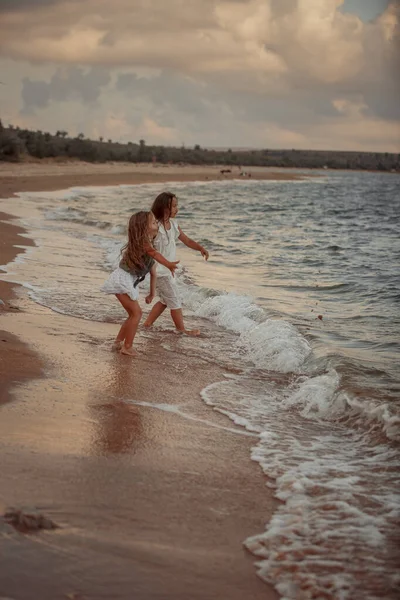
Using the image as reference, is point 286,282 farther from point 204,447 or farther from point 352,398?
point 204,447

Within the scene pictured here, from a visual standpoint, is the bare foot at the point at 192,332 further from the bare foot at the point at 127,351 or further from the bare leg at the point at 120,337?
the bare foot at the point at 127,351

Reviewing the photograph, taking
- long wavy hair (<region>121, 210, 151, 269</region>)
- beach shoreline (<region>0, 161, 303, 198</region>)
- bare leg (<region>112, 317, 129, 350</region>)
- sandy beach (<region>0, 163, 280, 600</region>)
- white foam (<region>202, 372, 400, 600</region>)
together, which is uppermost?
Result: beach shoreline (<region>0, 161, 303, 198</region>)

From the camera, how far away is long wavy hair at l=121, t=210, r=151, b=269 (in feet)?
24.5

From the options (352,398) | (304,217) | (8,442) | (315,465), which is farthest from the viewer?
(304,217)

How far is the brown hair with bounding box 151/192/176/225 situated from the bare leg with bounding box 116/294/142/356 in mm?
1287

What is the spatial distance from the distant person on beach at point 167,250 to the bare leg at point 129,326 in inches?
46.8

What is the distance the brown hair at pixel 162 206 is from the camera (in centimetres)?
834

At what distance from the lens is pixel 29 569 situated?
3.09 meters

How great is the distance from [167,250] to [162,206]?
0.51 m

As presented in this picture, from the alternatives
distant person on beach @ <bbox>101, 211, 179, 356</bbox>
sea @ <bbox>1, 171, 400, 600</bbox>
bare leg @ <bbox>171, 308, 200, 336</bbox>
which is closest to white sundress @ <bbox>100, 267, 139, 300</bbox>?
distant person on beach @ <bbox>101, 211, 179, 356</bbox>

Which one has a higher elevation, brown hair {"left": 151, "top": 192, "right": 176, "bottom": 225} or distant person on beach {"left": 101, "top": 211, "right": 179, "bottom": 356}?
brown hair {"left": 151, "top": 192, "right": 176, "bottom": 225}

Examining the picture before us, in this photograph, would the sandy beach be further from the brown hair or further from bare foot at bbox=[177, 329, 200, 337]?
the brown hair

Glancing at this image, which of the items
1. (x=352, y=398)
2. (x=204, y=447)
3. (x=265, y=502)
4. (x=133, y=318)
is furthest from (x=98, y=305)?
(x=265, y=502)

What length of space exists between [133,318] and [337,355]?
2.11 metres
